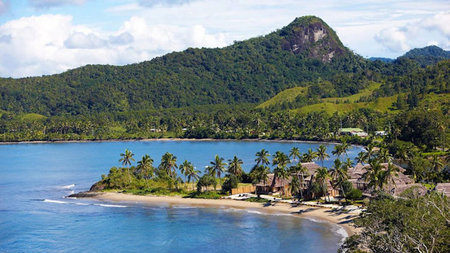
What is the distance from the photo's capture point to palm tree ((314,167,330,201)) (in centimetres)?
8006

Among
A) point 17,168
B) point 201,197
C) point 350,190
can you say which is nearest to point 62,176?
point 17,168

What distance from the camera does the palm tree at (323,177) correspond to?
3152 inches

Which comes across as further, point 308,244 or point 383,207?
point 308,244

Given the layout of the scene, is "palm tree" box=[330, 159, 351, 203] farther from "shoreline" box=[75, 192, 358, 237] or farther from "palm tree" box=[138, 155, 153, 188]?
"palm tree" box=[138, 155, 153, 188]

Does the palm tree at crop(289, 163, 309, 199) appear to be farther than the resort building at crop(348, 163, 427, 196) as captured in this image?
Yes

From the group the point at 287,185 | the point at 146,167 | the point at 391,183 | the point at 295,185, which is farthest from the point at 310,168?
the point at 146,167

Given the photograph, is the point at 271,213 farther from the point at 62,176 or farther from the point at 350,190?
A: the point at 62,176

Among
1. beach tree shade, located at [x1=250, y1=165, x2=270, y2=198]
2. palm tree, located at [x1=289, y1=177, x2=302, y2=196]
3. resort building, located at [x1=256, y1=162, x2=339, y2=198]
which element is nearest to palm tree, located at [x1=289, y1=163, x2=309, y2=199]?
resort building, located at [x1=256, y1=162, x2=339, y2=198]

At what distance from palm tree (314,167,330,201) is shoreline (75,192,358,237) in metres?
4.00

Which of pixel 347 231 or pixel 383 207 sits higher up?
pixel 383 207

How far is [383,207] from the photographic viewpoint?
173 feet

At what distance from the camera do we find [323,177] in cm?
8025

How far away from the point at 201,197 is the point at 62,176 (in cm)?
5551

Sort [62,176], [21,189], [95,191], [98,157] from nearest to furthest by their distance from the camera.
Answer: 1. [95,191]
2. [21,189]
3. [62,176]
4. [98,157]
